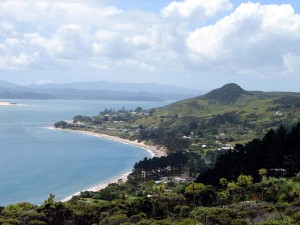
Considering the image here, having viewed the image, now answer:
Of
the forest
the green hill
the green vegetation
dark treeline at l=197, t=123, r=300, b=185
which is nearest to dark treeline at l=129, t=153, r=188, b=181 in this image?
the green vegetation

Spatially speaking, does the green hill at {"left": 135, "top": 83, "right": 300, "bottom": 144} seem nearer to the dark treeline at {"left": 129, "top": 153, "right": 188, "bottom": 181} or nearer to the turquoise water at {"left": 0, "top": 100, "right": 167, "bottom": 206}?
the turquoise water at {"left": 0, "top": 100, "right": 167, "bottom": 206}

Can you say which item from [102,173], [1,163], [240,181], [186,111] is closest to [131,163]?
[102,173]

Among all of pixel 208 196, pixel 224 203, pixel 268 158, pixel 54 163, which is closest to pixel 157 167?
pixel 54 163

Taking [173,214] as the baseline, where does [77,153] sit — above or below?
below

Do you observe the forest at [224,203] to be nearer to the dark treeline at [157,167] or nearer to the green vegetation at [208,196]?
the green vegetation at [208,196]

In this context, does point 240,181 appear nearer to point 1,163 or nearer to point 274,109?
point 1,163

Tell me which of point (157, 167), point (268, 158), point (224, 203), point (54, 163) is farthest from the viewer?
point (54, 163)

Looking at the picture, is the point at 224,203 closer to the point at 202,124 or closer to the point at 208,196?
the point at 208,196
